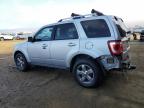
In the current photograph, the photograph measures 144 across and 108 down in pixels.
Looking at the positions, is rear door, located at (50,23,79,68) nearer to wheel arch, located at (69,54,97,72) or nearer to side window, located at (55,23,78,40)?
side window, located at (55,23,78,40)

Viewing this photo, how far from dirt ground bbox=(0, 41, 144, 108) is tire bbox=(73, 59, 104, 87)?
0.58 ft

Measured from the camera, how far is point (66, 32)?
7.02 m

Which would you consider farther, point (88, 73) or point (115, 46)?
point (88, 73)

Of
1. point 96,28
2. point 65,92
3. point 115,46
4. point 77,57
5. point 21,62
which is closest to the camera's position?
point 115,46

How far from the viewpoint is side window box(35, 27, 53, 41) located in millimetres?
7551

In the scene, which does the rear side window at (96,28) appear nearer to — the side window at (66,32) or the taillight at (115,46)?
the taillight at (115,46)

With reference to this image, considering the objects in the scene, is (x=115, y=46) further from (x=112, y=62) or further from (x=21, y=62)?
(x=21, y=62)

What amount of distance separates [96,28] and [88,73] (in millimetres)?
1257

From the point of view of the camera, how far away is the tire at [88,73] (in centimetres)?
617

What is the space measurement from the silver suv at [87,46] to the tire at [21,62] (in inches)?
45.1

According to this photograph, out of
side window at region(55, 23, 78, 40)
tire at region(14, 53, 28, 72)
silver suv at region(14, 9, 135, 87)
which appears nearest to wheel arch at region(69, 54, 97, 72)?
silver suv at region(14, 9, 135, 87)

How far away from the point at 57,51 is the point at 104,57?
1753 mm

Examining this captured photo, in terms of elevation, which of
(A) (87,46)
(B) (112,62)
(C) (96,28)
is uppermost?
(C) (96,28)

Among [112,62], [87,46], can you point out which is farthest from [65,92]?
[112,62]
